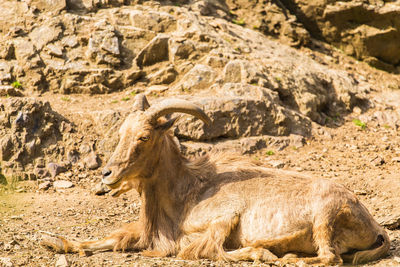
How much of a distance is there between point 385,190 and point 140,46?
7679mm

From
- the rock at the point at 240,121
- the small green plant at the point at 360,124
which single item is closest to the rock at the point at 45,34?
the rock at the point at 240,121

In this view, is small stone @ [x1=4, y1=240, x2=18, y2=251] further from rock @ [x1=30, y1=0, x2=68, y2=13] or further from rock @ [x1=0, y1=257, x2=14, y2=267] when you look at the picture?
rock @ [x1=30, y1=0, x2=68, y2=13]

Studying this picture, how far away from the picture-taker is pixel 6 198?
358 inches

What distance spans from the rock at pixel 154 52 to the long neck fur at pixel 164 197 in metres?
6.75

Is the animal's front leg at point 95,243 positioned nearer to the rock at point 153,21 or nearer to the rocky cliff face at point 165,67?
the rocky cliff face at point 165,67

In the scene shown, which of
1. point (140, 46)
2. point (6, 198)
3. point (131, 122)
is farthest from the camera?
point (140, 46)

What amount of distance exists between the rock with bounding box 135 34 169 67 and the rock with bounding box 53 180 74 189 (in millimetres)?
4544

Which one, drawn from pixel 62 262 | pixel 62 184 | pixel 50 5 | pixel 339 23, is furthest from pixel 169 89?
pixel 339 23

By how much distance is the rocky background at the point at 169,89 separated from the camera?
10.3 meters

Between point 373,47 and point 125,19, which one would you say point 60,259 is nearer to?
point 125,19

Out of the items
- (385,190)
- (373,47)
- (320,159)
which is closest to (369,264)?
(385,190)

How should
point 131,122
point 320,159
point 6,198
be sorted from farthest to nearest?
point 320,159 < point 6,198 < point 131,122

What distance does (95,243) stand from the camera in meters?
6.49

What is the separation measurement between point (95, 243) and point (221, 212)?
1.82 m
